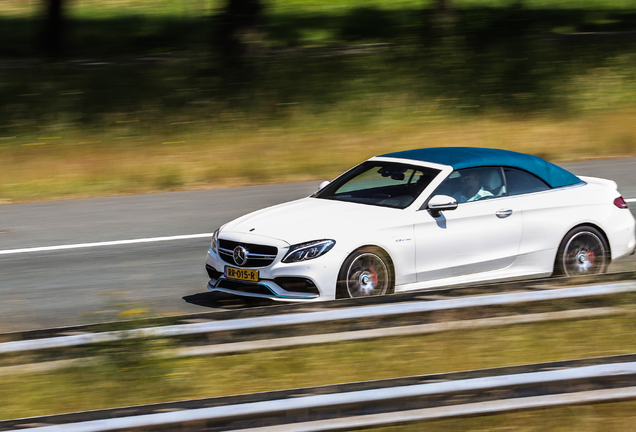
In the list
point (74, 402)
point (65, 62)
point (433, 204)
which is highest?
point (65, 62)

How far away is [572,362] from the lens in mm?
4992

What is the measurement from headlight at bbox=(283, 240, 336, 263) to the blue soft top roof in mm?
1643

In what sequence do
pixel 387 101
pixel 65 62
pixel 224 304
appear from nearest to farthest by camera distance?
pixel 224 304, pixel 387 101, pixel 65 62

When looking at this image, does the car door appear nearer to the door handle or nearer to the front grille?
the door handle

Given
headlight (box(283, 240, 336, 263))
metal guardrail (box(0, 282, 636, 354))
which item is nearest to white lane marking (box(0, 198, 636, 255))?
headlight (box(283, 240, 336, 263))

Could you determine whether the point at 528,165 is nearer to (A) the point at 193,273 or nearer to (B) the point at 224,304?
(B) the point at 224,304

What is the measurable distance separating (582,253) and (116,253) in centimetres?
564

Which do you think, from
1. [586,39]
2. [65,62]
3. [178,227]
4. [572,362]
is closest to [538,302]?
[572,362]

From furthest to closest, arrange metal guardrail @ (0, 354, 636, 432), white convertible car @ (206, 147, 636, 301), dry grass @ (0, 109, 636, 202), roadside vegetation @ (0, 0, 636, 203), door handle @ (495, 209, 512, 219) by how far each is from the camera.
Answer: roadside vegetation @ (0, 0, 636, 203), dry grass @ (0, 109, 636, 202), door handle @ (495, 209, 512, 219), white convertible car @ (206, 147, 636, 301), metal guardrail @ (0, 354, 636, 432)

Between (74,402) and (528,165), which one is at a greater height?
(528,165)

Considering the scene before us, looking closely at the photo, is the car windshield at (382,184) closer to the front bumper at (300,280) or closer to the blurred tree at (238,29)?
the front bumper at (300,280)

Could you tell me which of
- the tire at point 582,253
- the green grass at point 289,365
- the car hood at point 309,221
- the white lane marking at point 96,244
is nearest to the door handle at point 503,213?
the tire at point 582,253

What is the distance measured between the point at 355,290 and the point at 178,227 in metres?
5.25

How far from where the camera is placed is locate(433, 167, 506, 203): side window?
8016mm
